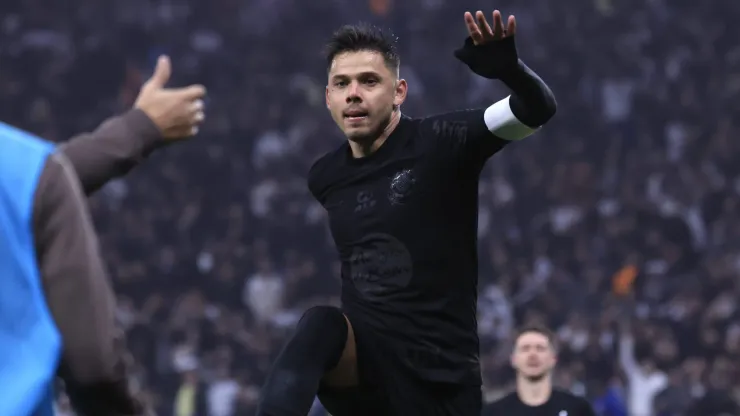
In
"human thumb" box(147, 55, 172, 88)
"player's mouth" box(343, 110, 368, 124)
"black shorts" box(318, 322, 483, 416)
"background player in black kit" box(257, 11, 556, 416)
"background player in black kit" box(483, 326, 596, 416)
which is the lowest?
"background player in black kit" box(483, 326, 596, 416)

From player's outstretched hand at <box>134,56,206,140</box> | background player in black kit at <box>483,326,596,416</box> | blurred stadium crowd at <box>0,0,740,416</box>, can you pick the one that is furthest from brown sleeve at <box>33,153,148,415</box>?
blurred stadium crowd at <box>0,0,740,416</box>

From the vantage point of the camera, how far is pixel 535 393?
6852 millimetres

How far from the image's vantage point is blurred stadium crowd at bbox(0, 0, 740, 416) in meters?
12.2

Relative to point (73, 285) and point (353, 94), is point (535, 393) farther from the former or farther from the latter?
point (73, 285)

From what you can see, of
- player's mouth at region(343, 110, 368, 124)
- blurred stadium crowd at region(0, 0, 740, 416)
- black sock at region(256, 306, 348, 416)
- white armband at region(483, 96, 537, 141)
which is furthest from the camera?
blurred stadium crowd at region(0, 0, 740, 416)

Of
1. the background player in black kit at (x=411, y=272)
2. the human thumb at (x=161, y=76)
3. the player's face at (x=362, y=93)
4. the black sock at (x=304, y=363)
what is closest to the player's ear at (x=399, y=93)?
the player's face at (x=362, y=93)

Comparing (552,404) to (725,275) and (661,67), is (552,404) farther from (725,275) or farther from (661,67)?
(661,67)

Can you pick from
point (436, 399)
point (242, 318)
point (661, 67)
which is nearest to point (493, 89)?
point (661, 67)

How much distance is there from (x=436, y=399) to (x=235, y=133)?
440 inches

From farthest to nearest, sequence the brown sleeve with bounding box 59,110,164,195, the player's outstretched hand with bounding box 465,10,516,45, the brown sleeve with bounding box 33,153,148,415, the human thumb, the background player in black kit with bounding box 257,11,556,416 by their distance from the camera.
A: the background player in black kit with bounding box 257,11,556,416 → the player's outstretched hand with bounding box 465,10,516,45 → the human thumb → the brown sleeve with bounding box 59,110,164,195 → the brown sleeve with bounding box 33,153,148,415

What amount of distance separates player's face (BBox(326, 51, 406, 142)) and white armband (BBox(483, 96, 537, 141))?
38 centimetres

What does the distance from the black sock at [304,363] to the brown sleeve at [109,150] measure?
1.74 meters

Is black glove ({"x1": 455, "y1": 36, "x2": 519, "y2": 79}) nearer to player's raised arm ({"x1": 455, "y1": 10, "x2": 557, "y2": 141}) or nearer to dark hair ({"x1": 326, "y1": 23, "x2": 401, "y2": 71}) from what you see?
player's raised arm ({"x1": 455, "y1": 10, "x2": 557, "y2": 141})

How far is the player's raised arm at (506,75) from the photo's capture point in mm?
3910
